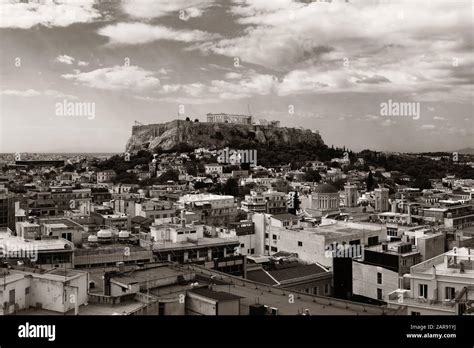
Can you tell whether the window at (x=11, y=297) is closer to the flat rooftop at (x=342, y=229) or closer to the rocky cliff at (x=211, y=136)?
the flat rooftop at (x=342, y=229)

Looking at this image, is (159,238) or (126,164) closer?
(159,238)

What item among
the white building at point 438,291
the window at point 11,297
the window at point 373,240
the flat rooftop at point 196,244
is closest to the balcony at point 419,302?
the white building at point 438,291

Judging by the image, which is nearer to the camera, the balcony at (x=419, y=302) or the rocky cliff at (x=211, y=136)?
the balcony at (x=419, y=302)

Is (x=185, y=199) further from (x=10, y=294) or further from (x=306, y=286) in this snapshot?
(x=10, y=294)

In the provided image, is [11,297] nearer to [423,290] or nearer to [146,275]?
[146,275]

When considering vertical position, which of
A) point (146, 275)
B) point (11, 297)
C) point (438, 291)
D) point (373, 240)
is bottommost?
point (373, 240)

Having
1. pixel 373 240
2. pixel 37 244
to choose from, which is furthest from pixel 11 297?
pixel 373 240
